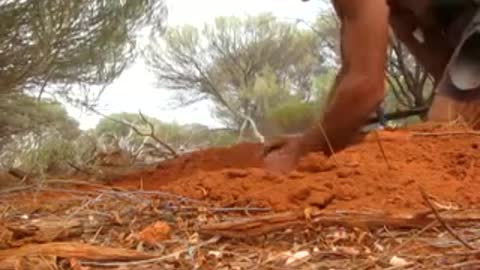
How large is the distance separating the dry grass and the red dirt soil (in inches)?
5.1

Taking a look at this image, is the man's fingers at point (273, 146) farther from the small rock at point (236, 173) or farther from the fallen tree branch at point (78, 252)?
the fallen tree branch at point (78, 252)

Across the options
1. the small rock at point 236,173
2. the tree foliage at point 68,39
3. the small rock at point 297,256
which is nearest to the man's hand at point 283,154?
the small rock at point 236,173

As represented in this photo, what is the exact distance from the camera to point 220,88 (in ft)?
48.3

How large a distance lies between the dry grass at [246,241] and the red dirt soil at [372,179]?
0.43 feet

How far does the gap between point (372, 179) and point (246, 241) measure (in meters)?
→ 0.54

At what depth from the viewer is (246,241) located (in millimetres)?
2469

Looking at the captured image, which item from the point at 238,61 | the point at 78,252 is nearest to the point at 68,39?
the point at 78,252

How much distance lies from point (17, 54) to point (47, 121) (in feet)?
6.24

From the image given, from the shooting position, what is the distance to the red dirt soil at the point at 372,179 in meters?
2.70

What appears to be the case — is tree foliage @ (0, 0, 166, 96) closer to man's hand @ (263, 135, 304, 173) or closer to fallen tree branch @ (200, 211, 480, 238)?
man's hand @ (263, 135, 304, 173)

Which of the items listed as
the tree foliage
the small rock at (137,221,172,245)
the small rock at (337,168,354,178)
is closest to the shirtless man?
the small rock at (337,168,354,178)

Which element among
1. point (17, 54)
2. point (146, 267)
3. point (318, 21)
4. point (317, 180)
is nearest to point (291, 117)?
point (318, 21)

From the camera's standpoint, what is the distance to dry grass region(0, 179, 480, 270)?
89.2 inches

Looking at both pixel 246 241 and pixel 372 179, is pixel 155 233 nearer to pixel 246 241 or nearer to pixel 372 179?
pixel 246 241
